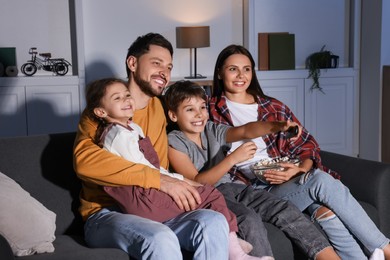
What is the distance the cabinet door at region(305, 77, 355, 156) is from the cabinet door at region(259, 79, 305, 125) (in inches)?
2.4

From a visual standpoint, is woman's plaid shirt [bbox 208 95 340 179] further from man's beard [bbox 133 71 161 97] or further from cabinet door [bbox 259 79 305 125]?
cabinet door [bbox 259 79 305 125]

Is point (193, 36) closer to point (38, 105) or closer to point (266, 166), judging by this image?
point (38, 105)

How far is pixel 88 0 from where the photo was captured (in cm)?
560

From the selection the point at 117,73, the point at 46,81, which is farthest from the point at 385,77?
the point at 46,81

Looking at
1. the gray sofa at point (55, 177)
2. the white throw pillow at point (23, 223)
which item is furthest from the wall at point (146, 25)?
the white throw pillow at point (23, 223)

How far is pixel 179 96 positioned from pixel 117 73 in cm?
309

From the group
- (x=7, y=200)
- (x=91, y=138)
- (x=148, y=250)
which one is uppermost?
(x=91, y=138)

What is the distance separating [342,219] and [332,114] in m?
3.57

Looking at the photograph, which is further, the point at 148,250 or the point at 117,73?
the point at 117,73

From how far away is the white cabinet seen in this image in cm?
538

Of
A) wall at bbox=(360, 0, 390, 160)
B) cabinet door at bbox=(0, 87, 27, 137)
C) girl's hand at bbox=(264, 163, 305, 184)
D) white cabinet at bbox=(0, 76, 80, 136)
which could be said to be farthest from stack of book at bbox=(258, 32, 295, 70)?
girl's hand at bbox=(264, 163, 305, 184)

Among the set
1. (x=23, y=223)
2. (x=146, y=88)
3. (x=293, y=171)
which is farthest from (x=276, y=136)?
(x=23, y=223)

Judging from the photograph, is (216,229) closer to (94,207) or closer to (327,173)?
(94,207)

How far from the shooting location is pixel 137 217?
232cm
